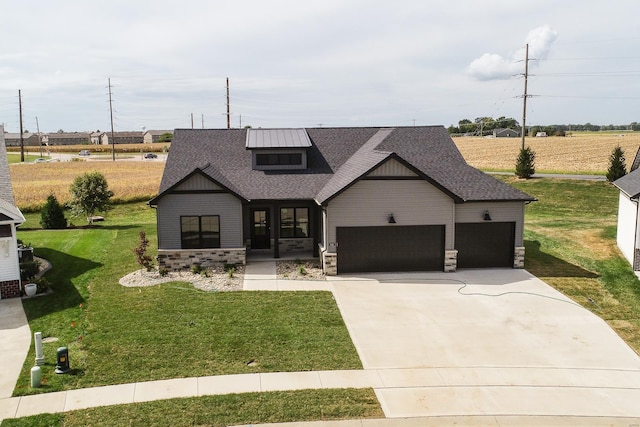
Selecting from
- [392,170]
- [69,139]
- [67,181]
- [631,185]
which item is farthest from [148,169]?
[69,139]

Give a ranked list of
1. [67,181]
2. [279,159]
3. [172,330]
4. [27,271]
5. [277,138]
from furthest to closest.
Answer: [67,181], [277,138], [279,159], [27,271], [172,330]

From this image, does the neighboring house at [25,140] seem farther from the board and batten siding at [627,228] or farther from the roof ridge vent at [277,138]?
the board and batten siding at [627,228]

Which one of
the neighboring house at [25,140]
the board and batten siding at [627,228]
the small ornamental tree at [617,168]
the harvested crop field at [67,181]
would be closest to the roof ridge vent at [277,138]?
the board and batten siding at [627,228]

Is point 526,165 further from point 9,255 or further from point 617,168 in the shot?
point 9,255

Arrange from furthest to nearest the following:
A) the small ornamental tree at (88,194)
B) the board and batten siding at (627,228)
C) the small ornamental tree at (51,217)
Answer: the small ornamental tree at (88,194) < the small ornamental tree at (51,217) < the board and batten siding at (627,228)

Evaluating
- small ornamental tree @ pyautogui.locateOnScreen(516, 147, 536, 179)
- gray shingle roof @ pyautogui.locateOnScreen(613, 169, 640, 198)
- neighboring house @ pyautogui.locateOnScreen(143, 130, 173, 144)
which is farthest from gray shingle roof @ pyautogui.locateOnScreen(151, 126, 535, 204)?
neighboring house @ pyautogui.locateOnScreen(143, 130, 173, 144)

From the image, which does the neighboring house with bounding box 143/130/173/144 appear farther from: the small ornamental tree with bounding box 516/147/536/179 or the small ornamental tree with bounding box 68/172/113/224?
the small ornamental tree with bounding box 68/172/113/224
